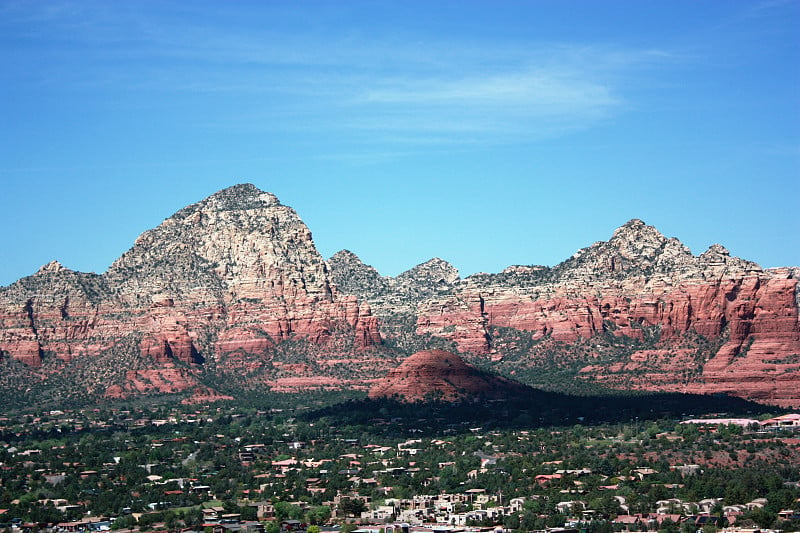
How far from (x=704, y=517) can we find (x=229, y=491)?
44.3 meters

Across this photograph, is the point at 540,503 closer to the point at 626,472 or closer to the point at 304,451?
the point at 626,472

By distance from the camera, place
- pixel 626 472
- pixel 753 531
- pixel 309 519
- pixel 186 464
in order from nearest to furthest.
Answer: pixel 753 531 → pixel 309 519 → pixel 626 472 → pixel 186 464

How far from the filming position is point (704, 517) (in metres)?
129

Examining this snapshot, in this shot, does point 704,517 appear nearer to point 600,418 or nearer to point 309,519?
point 309,519

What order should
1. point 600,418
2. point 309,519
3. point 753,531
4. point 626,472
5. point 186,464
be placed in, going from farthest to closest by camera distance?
point 600,418
point 186,464
point 626,472
point 309,519
point 753,531

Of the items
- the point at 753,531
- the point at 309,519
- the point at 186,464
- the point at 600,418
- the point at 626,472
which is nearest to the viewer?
the point at 753,531

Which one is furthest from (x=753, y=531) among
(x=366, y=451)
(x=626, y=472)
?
(x=366, y=451)

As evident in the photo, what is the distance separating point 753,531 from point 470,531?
19.8 meters

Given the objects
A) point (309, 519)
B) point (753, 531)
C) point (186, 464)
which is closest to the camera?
point (753, 531)

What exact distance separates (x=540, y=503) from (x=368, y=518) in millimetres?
13249

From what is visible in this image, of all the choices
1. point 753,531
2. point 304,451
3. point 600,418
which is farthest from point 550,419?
point 753,531

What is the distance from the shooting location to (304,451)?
592ft

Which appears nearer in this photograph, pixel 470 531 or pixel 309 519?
pixel 470 531

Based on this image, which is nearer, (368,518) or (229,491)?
(368,518)
